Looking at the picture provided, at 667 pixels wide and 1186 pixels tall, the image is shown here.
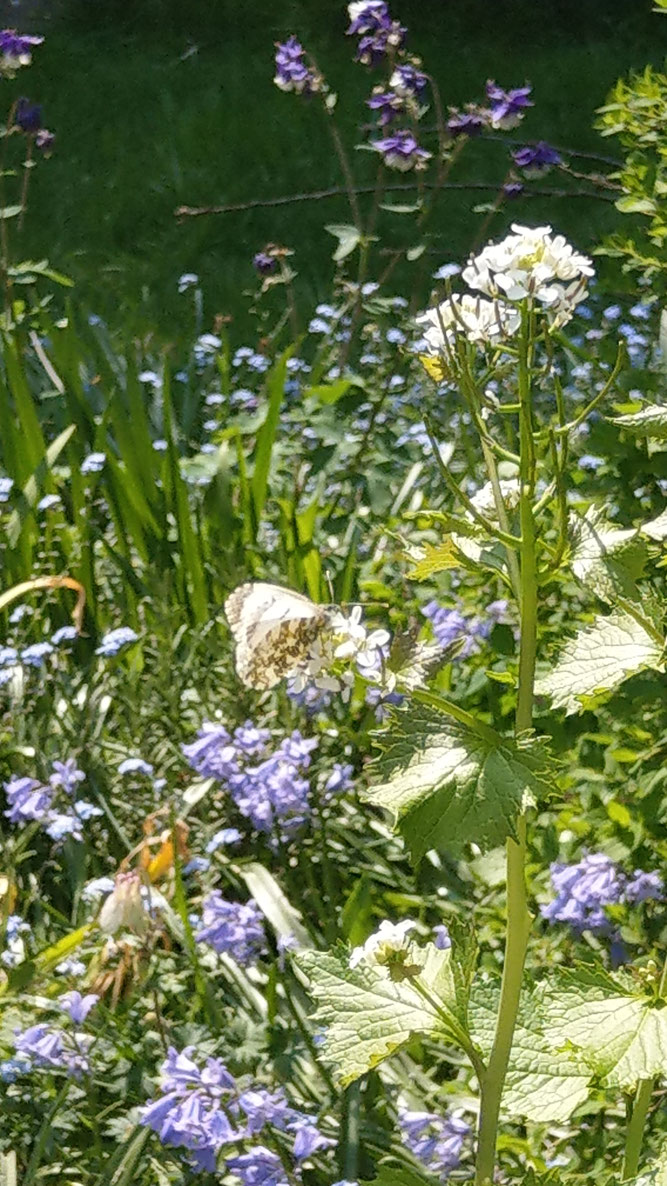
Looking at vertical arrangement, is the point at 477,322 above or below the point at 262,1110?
above

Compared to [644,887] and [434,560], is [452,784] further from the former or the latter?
[644,887]

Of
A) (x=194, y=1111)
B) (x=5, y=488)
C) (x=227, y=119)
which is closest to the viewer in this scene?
(x=194, y=1111)

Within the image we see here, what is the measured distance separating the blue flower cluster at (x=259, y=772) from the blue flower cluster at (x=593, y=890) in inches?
15.4

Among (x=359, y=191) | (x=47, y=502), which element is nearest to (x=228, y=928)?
(x=47, y=502)

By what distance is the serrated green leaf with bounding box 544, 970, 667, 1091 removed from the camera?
1154 mm

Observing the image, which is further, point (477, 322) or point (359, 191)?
point (359, 191)

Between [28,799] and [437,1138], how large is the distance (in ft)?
2.59

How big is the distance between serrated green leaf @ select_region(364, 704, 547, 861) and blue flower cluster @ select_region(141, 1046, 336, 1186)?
1.85 ft

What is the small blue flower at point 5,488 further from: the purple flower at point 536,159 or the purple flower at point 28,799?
the purple flower at point 536,159

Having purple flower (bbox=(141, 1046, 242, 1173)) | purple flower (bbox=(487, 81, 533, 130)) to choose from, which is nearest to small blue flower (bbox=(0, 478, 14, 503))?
purple flower (bbox=(487, 81, 533, 130))

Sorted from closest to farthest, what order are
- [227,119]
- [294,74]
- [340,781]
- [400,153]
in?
[340,781]
[400,153]
[294,74]
[227,119]

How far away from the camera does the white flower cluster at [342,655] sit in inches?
45.7

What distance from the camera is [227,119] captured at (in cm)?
767

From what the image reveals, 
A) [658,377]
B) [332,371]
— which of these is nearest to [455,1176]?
[658,377]
